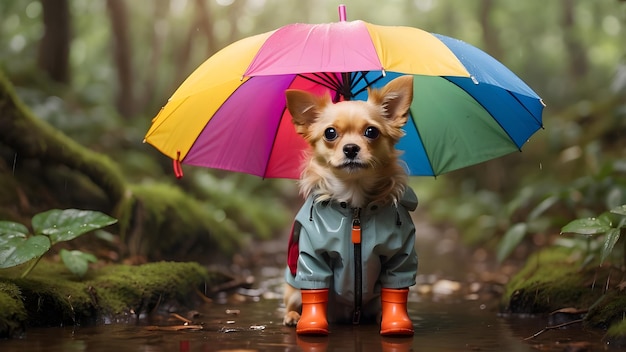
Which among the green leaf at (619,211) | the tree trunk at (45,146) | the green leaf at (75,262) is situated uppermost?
the tree trunk at (45,146)

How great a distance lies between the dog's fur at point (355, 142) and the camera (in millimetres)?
3758

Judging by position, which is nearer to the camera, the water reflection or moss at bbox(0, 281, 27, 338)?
the water reflection

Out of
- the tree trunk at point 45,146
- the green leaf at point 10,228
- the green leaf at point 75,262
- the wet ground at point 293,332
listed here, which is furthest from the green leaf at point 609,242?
the tree trunk at point 45,146

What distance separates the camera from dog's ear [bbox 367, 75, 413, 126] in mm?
3879

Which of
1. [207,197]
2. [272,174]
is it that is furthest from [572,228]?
[207,197]

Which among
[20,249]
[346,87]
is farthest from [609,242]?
[20,249]

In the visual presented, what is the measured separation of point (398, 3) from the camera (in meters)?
25.0

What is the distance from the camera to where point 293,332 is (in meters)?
3.94

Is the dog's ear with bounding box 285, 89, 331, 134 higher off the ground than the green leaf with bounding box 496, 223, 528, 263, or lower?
higher

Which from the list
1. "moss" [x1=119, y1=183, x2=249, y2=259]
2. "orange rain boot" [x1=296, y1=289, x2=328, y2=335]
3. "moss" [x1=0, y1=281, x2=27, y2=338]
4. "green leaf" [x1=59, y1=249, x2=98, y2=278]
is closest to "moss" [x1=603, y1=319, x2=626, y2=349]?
"orange rain boot" [x1=296, y1=289, x2=328, y2=335]

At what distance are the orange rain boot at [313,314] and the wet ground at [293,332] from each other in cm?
7

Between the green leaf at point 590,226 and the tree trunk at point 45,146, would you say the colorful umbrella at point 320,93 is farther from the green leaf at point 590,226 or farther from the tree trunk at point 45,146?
the tree trunk at point 45,146

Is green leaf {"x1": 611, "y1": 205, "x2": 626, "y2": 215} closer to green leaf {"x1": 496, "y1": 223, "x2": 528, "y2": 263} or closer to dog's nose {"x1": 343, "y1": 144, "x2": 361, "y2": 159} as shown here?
dog's nose {"x1": 343, "y1": 144, "x2": 361, "y2": 159}

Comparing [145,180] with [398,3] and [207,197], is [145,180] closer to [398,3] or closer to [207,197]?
[207,197]
